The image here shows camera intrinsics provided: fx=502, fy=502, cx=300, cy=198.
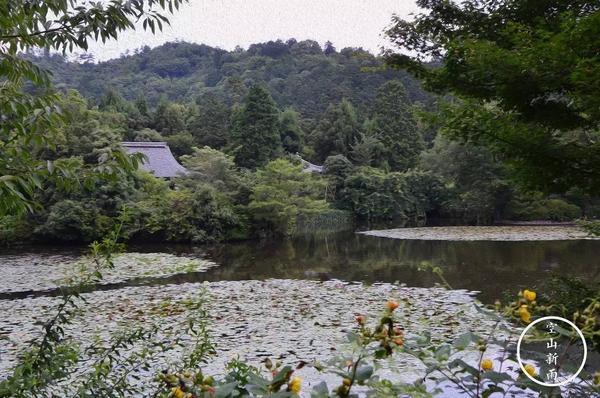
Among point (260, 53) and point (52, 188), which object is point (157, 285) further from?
point (260, 53)

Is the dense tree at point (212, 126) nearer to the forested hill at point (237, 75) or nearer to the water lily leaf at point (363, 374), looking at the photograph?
the forested hill at point (237, 75)

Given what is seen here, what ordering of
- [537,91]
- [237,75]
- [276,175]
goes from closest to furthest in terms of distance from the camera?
[537,91]
[276,175]
[237,75]

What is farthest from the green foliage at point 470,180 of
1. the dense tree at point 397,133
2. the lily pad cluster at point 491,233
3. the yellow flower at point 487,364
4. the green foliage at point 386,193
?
the yellow flower at point 487,364

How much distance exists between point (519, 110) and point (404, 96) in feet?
73.2

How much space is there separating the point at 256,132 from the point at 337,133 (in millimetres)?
5273

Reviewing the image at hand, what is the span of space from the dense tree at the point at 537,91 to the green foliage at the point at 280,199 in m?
10.7

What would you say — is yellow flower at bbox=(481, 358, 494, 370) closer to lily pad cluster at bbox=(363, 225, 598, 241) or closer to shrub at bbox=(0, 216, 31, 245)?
lily pad cluster at bbox=(363, 225, 598, 241)

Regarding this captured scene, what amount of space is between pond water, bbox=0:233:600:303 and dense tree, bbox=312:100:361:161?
31.3 feet

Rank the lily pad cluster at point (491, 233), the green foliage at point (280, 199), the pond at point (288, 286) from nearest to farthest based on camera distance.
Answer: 1. the pond at point (288, 286)
2. the lily pad cluster at point (491, 233)
3. the green foliage at point (280, 199)

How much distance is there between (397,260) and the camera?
1047 centimetres

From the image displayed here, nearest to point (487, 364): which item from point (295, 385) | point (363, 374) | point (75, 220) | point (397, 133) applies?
point (363, 374)

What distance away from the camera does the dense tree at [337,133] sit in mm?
23670

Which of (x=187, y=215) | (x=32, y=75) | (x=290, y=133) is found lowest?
(x=187, y=215)

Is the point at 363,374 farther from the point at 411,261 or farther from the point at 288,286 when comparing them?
the point at 411,261
